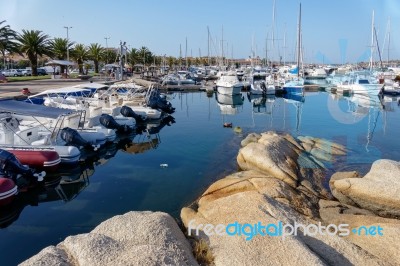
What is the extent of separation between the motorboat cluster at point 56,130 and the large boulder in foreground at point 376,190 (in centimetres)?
1109

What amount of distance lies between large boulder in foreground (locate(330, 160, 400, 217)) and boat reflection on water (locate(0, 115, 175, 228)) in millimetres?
9731

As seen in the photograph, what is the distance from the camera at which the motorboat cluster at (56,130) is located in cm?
1330

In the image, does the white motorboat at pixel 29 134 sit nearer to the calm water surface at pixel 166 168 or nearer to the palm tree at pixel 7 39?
the calm water surface at pixel 166 168

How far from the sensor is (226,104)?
41.9 metres

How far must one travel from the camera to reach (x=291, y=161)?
15000 mm

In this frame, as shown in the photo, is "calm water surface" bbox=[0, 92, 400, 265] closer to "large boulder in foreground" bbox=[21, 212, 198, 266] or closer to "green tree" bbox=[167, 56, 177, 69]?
"large boulder in foreground" bbox=[21, 212, 198, 266]

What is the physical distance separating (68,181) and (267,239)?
1043 cm

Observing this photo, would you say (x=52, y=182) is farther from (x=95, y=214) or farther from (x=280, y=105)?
(x=280, y=105)

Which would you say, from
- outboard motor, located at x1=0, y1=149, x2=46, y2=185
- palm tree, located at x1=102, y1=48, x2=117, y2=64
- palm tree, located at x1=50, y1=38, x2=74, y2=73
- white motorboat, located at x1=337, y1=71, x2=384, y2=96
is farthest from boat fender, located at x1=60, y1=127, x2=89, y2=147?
palm tree, located at x1=102, y1=48, x2=117, y2=64

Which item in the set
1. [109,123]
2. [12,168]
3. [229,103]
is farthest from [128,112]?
[229,103]

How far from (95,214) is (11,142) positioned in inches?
266

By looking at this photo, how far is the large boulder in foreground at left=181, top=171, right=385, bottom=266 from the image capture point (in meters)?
6.23

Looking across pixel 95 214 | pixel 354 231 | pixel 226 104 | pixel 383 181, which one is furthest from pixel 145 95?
pixel 354 231

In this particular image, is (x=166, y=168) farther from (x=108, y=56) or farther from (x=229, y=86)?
(x=108, y=56)
